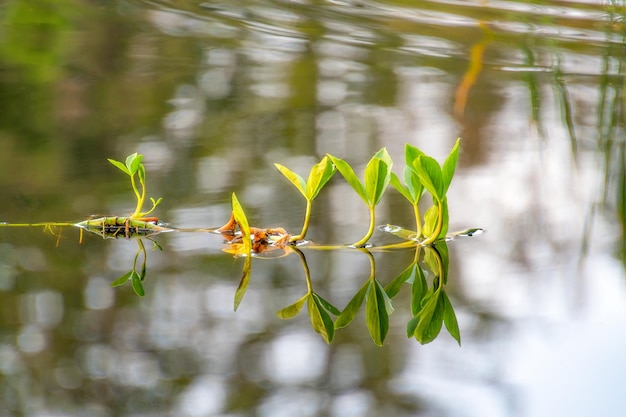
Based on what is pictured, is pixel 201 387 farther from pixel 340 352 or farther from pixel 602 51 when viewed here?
pixel 602 51

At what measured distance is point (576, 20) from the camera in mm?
2158

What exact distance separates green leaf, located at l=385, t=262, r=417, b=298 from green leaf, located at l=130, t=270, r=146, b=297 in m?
0.23

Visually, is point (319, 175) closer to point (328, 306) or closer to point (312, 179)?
point (312, 179)

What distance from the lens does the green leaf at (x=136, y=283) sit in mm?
818

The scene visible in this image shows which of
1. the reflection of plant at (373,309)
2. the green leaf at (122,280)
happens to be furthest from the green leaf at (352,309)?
the green leaf at (122,280)

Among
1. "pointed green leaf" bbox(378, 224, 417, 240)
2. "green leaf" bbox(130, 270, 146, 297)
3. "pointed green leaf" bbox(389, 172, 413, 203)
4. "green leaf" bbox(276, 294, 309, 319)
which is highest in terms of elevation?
"pointed green leaf" bbox(389, 172, 413, 203)

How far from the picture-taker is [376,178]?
90 centimetres

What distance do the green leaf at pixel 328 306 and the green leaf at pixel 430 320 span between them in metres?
0.07

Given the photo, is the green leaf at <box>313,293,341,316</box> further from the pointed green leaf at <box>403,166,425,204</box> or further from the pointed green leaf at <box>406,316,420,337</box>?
the pointed green leaf at <box>403,166,425,204</box>

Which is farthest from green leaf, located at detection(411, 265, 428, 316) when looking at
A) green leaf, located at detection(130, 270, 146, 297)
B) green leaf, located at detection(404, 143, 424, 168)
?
green leaf, located at detection(130, 270, 146, 297)

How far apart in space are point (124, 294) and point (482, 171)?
61cm

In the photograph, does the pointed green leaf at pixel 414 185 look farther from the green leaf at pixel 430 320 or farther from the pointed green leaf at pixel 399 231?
the green leaf at pixel 430 320

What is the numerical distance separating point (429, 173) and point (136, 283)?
0.31m

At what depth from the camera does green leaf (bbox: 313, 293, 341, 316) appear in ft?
2.55
